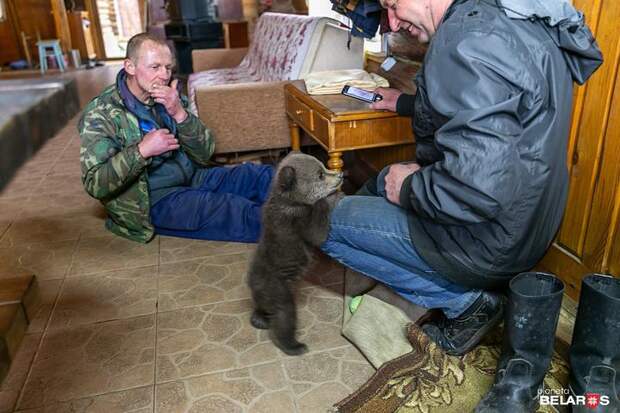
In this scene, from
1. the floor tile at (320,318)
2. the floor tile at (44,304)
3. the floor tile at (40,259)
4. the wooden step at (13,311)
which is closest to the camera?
the wooden step at (13,311)

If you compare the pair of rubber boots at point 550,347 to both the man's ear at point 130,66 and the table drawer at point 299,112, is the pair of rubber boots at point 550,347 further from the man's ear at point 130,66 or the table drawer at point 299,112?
the man's ear at point 130,66

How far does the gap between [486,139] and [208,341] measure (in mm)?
1377

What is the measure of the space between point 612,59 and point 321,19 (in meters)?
2.21

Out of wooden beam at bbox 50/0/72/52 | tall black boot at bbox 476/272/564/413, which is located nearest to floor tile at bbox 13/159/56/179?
tall black boot at bbox 476/272/564/413

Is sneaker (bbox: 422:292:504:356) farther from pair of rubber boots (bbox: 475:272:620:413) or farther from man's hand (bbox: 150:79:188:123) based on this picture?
man's hand (bbox: 150:79:188:123)

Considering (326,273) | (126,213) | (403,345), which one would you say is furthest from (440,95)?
(126,213)

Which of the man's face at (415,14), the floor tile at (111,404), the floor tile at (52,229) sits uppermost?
the man's face at (415,14)

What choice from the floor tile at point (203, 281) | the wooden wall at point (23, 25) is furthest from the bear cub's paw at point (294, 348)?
the wooden wall at point (23, 25)

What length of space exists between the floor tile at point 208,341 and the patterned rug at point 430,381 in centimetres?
43

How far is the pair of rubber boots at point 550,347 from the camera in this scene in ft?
4.57

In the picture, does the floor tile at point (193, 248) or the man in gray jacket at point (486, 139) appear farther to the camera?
the floor tile at point (193, 248)

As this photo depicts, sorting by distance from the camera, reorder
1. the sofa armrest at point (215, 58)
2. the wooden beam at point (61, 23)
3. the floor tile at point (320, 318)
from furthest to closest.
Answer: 1. the wooden beam at point (61, 23)
2. the sofa armrest at point (215, 58)
3. the floor tile at point (320, 318)

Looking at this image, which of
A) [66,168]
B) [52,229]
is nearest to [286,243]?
[52,229]

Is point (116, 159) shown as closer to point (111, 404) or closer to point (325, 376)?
point (111, 404)
